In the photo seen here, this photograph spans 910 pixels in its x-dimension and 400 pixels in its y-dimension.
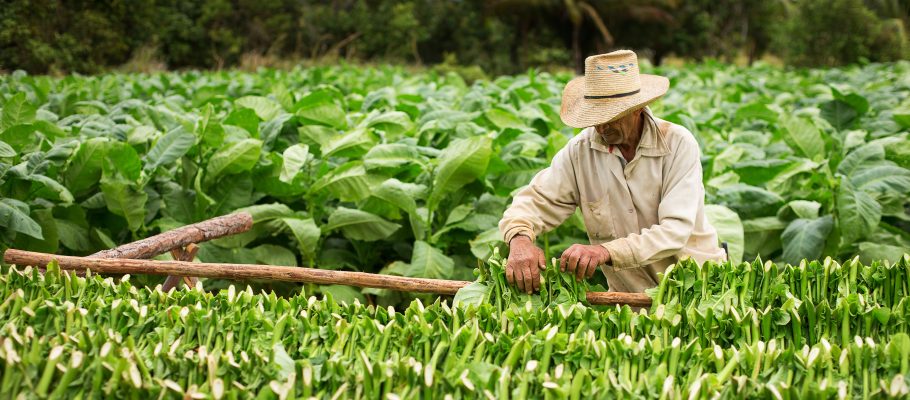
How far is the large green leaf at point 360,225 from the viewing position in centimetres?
382

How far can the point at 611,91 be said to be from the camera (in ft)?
8.46

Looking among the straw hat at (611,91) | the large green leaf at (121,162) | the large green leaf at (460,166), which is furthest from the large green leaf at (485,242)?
the large green leaf at (121,162)

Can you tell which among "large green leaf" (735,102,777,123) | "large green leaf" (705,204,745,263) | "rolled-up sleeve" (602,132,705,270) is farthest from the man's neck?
"large green leaf" (735,102,777,123)

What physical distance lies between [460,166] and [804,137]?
1975 millimetres

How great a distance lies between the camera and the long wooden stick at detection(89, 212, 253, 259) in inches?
114

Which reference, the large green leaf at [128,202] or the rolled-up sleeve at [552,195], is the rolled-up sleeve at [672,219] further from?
the large green leaf at [128,202]

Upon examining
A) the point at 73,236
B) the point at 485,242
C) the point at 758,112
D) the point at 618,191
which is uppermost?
the point at 618,191

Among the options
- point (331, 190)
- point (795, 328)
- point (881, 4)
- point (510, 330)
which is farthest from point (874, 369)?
point (881, 4)

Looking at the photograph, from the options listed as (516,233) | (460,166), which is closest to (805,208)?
(460,166)

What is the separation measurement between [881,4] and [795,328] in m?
21.4

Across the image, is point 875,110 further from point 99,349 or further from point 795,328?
point 99,349

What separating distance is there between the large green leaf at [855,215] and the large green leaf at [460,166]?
1460mm

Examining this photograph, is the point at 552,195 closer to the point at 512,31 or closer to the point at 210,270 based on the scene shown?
the point at 210,270

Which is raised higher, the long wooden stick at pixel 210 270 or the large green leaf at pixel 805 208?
the long wooden stick at pixel 210 270
